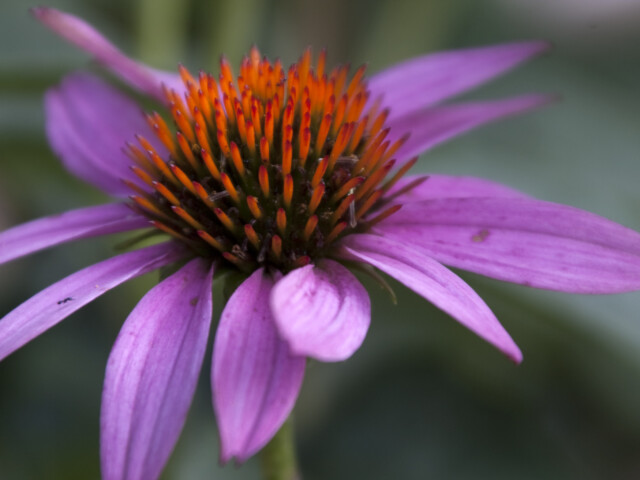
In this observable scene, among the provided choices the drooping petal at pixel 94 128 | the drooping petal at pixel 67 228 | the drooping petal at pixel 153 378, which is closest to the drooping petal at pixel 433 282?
the drooping petal at pixel 153 378

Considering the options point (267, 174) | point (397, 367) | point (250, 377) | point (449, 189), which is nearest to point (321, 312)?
point (250, 377)

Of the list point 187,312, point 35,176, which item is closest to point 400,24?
point 35,176

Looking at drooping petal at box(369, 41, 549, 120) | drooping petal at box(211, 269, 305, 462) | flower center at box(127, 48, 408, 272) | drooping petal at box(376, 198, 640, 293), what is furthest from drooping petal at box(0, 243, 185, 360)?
drooping petal at box(369, 41, 549, 120)

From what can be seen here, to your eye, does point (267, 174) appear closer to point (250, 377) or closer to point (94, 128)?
point (250, 377)

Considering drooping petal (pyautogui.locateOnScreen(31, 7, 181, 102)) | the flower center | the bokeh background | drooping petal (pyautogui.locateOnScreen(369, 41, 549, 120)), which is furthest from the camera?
the bokeh background

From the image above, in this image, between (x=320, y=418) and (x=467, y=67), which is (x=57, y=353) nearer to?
(x=320, y=418)

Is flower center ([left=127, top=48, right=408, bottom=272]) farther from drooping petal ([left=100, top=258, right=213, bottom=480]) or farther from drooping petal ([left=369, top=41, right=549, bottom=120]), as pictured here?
drooping petal ([left=369, top=41, right=549, bottom=120])
